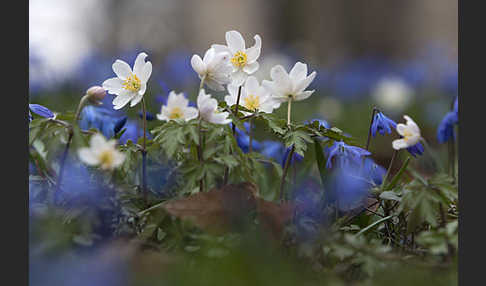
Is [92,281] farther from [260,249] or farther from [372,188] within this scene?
[372,188]

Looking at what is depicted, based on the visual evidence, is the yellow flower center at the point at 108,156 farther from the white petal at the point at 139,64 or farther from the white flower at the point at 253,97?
the white flower at the point at 253,97

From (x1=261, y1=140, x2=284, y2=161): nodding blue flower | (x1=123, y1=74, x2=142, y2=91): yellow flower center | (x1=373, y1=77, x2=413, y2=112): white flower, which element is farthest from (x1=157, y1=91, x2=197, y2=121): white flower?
(x1=373, y1=77, x2=413, y2=112): white flower

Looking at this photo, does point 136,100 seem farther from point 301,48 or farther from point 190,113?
point 301,48

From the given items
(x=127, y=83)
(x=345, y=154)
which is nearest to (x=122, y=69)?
(x=127, y=83)

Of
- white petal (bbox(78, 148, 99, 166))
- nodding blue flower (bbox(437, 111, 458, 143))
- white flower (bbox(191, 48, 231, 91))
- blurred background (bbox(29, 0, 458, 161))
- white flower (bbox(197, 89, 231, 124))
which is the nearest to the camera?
white petal (bbox(78, 148, 99, 166))

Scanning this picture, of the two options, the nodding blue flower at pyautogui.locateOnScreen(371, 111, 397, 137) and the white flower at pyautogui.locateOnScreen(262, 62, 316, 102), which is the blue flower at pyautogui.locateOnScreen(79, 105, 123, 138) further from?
the nodding blue flower at pyautogui.locateOnScreen(371, 111, 397, 137)

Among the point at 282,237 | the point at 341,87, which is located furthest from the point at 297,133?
the point at 341,87
